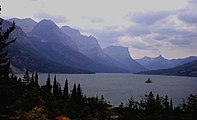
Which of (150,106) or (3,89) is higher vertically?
(3,89)

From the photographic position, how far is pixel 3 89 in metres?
23.3

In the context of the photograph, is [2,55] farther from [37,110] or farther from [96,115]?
[96,115]

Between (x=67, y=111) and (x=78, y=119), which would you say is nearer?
(x=78, y=119)

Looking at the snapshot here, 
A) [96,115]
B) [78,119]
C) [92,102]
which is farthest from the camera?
[92,102]

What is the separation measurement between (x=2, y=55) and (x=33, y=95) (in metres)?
69.8

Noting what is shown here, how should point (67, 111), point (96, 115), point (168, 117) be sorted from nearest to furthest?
point (67, 111), point (168, 117), point (96, 115)

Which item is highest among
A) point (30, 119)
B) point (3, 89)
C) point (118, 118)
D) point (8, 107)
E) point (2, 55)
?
point (2, 55)

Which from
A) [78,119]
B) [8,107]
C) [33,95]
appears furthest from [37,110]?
[8,107]

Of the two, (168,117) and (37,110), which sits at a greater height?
(37,110)

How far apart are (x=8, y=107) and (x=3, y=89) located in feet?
4.86

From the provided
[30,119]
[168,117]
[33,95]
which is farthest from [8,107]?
[168,117]

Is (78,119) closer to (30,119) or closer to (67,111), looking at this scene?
(67,111)

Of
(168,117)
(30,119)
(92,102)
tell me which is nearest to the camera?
(30,119)

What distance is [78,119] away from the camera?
339 ft
